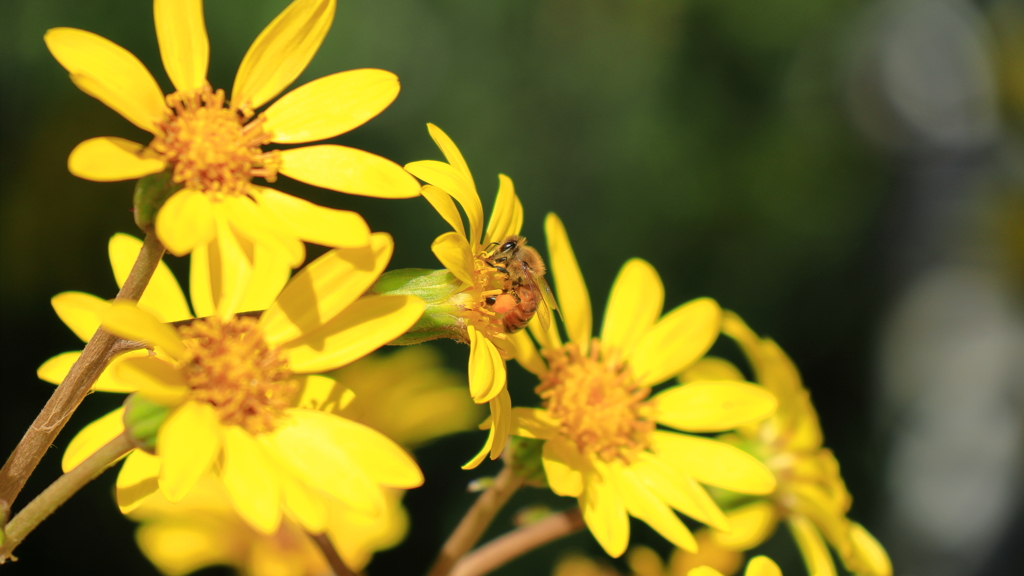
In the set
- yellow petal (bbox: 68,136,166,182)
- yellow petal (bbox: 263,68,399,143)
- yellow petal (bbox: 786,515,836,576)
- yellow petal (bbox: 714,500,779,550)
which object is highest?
yellow petal (bbox: 263,68,399,143)

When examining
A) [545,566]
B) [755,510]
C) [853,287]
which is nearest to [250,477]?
[755,510]

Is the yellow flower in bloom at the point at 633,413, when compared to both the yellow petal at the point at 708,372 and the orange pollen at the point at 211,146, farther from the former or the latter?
the orange pollen at the point at 211,146

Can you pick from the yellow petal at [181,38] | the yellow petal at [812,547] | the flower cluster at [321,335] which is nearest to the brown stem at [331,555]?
the flower cluster at [321,335]

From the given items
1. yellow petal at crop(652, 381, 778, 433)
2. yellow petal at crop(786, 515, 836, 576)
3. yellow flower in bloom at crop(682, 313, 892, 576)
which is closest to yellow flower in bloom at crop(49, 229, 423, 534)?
yellow petal at crop(652, 381, 778, 433)

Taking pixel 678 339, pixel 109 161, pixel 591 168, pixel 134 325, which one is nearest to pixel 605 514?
pixel 678 339

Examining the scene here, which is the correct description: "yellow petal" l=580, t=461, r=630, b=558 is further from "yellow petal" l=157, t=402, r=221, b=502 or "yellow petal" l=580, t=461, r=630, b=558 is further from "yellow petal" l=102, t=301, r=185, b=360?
"yellow petal" l=102, t=301, r=185, b=360

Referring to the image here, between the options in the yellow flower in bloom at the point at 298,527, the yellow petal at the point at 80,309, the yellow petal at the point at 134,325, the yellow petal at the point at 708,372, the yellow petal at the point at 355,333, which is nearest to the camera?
the yellow petal at the point at 134,325

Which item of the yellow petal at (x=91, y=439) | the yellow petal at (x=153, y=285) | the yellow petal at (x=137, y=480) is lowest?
the yellow petal at (x=137, y=480)
